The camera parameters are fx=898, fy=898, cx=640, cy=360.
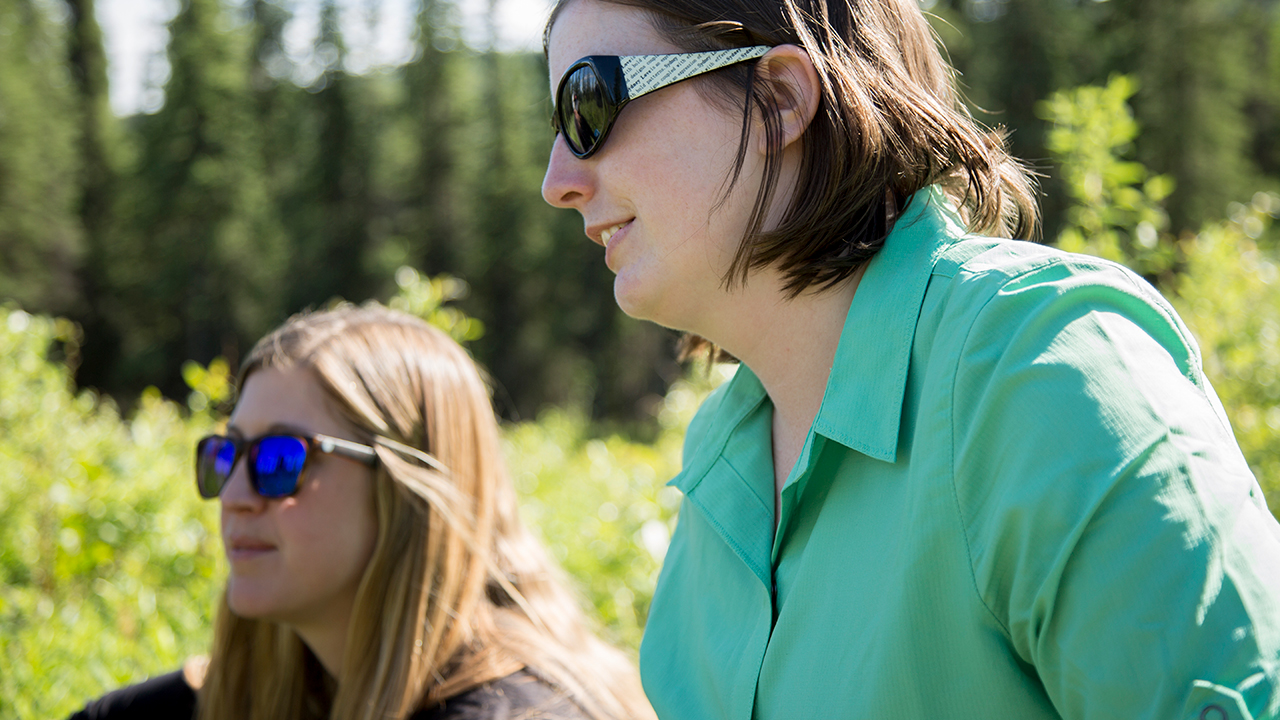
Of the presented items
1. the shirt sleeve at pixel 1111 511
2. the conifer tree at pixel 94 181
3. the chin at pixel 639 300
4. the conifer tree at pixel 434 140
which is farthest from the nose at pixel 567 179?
the conifer tree at pixel 94 181

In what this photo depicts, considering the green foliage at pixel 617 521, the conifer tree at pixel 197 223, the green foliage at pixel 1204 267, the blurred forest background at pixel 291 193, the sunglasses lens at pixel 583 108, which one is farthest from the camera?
the conifer tree at pixel 197 223

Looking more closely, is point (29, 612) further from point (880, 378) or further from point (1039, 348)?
point (1039, 348)

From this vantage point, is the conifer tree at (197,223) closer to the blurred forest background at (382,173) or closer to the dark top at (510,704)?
the blurred forest background at (382,173)

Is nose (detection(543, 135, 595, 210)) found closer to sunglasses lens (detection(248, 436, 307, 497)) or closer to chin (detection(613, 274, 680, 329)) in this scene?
chin (detection(613, 274, 680, 329))

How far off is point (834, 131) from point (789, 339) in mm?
314

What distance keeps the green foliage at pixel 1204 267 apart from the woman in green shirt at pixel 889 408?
1485 mm

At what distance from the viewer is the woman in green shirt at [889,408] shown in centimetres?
84

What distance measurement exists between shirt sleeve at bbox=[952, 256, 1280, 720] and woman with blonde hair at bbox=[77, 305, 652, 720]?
1461 millimetres

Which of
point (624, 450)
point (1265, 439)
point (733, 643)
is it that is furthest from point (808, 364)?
point (624, 450)

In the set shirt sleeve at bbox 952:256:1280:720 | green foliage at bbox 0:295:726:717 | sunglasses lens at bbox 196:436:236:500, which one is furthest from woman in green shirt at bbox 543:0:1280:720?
green foliage at bbox 0:295:726:717

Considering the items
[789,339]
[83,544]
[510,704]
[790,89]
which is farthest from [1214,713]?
[83,544]

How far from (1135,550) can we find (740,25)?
888 mm

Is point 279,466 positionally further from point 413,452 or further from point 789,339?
point 789,339

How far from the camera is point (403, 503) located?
2371 mm
